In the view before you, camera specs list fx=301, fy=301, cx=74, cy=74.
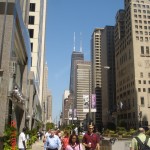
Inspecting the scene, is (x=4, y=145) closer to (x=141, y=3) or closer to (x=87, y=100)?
(x=87, y=100)

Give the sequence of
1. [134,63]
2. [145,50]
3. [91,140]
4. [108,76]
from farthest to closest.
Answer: [108,76], [145,50], [134,63], [91,140]

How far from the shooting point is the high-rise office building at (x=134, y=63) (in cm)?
11556

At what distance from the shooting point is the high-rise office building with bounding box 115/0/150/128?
11556cm

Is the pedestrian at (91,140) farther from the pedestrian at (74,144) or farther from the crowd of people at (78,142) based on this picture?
the pedestrian at (74,144)

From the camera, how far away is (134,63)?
12088 centimetres

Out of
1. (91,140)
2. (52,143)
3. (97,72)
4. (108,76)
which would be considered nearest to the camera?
(91,140)

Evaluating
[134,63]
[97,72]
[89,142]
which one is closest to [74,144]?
[89,142]

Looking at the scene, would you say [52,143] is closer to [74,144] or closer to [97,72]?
[74,144]

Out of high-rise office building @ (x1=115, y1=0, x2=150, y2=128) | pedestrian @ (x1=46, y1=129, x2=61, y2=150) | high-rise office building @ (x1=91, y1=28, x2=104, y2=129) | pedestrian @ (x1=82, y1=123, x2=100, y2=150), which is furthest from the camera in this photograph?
high-rise office building @ (x1=91, y1=28, x2=104, y2=129)

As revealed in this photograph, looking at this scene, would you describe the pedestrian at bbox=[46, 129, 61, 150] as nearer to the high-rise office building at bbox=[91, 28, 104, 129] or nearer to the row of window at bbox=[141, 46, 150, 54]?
the row of window at bbox=[141, 46, 150, 54]

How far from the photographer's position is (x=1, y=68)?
1627 cm

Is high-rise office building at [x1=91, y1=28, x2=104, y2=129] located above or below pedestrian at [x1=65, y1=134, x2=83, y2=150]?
above

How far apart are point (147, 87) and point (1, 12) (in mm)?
107587

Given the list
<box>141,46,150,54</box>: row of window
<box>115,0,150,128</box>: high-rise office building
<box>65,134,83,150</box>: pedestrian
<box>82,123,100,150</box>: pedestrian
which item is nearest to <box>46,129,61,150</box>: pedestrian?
<box>82,123,100,150</box>: pedestrian
